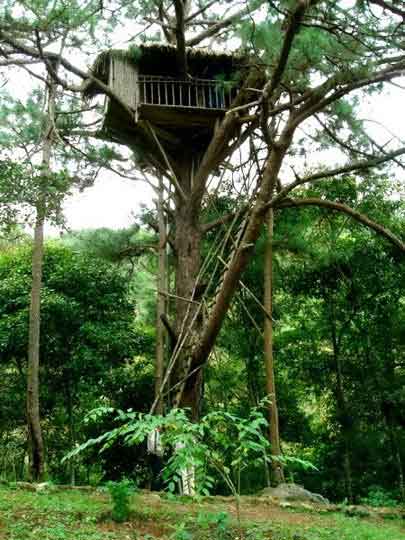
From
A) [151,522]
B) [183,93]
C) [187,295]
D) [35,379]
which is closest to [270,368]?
[187,295]

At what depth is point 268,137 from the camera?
4.89 m

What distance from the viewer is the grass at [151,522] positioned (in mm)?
3295

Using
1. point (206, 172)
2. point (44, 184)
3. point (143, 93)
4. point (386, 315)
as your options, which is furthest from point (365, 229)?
point (44, 184)

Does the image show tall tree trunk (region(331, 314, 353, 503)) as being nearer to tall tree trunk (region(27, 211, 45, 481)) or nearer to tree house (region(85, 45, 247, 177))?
tree house (region(85, 45, 247, 177))

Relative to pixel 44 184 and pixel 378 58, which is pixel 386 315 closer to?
pixel 378 58

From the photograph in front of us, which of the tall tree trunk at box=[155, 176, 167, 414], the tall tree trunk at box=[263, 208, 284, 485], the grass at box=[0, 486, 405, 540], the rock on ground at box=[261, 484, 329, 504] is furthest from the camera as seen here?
the tall tree trunk at box=[155, 176, 167, 414]

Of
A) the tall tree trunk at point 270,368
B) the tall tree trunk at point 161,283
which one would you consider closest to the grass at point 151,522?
the tall tree trunk at point 270,368

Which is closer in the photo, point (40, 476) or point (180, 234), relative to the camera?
point (40, 476)

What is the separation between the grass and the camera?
3.29 m

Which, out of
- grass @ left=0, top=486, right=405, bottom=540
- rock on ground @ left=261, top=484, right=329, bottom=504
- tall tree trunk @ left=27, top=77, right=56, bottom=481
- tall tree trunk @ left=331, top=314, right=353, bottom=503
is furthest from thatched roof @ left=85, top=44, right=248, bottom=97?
grass @ left=0, top=486, right=405, bottom=540

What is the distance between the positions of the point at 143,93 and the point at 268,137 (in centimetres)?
250

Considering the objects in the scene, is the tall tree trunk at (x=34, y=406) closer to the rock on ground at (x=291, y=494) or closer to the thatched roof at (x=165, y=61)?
the thatched roof at (x=165, y=61)

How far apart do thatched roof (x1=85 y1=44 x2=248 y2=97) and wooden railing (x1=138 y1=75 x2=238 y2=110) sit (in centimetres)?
20

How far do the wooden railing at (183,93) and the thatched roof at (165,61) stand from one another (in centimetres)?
20
